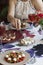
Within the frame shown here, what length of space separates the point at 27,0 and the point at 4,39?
852 mm

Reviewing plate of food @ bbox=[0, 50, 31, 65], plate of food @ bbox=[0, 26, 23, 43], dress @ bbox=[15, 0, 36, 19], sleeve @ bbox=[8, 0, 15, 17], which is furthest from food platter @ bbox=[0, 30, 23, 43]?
dress @ bbox=[15, 0, 36, 19]

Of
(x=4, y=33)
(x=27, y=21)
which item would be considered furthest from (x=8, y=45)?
(x=27, y=21)

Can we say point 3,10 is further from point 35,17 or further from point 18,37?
point 18,37

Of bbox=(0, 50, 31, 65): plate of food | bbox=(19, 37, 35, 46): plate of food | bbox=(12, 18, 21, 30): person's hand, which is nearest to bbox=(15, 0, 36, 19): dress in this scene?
bbox=(12, 18, 21, 30): person's hand

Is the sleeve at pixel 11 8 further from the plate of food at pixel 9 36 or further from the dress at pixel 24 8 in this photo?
the plate of food at pixel 9 36

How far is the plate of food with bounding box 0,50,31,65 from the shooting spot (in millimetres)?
1014

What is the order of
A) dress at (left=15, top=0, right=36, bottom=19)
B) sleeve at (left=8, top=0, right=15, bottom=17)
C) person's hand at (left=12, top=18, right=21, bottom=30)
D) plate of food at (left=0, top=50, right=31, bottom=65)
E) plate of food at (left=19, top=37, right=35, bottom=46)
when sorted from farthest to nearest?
dress at (left=15, top=0, right=36, bottom=19) < sleeve at (left=8, top=0, right=15, bottom=17) < person's hand at (left=12, top=18, right=21, bottom=30) < plate of food at (left=19, top=37, right=35, bottom=46) < plate of food at (left=0, top=50, right=31, bottom=65)

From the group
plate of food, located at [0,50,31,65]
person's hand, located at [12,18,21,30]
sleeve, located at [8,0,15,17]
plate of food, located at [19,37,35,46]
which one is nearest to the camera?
plate of food, located at [0,50,31,65]

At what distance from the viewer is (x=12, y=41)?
1.29 meters

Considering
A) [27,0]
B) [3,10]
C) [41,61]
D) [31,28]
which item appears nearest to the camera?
[41,61]

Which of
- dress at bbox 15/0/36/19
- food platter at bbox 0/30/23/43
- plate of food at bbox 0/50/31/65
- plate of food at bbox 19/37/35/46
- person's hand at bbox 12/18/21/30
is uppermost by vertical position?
dress at bbox 15/0/36/19

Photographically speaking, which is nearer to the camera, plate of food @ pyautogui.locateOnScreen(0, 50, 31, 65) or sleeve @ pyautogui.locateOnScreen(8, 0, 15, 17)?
plate of food @ pyautogui.locateOnScreen(0, 50, 31, 65)

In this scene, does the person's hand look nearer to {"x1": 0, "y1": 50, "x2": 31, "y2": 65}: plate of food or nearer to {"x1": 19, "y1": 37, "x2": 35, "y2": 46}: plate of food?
{"x1": 19, "y1": 37, "x2": 35, "y2": 46}: plate of food

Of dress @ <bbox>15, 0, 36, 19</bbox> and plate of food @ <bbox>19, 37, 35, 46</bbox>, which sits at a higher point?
dress @ <bbox>15, 0, 36, 19</bbox>
